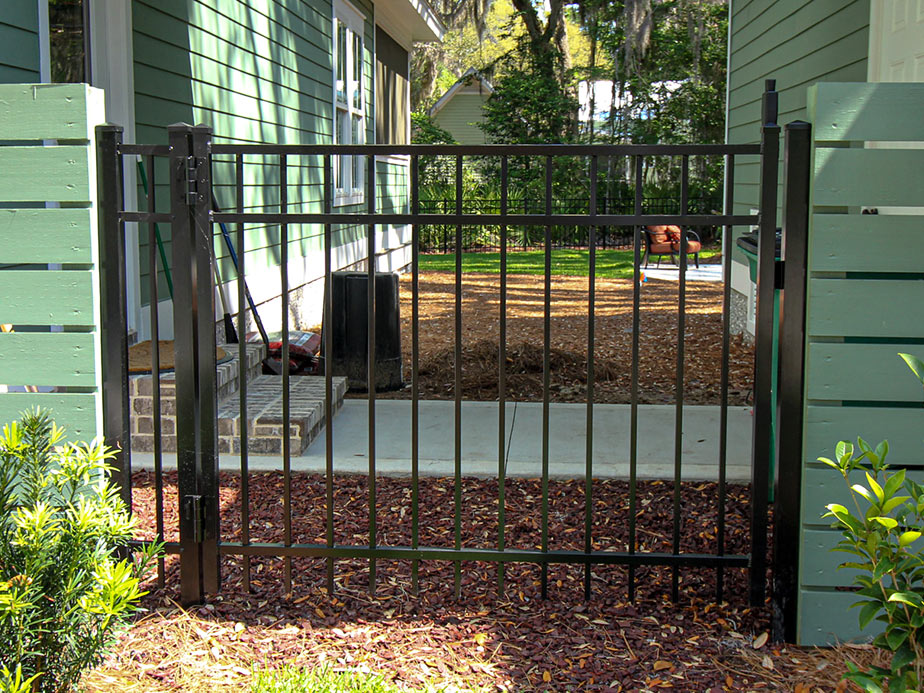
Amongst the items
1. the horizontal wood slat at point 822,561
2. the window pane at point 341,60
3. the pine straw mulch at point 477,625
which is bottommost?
the pine straw mulch at point 477,625

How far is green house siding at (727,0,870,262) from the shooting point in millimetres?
6254

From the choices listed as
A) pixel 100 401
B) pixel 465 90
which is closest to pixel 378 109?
pixel 100 401

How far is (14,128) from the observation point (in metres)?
2.97

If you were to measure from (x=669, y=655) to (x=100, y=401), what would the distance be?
6.57 ft

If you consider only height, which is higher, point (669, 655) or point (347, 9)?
point (347, 9)

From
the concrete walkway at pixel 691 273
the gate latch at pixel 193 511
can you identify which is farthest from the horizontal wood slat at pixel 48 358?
the concrete walkway at pixel 691 273

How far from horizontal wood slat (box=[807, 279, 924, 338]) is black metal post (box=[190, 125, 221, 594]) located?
6.38 ft

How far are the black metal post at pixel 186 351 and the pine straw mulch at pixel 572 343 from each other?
11.1 ft

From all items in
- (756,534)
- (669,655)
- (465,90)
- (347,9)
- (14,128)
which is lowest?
(669,655)

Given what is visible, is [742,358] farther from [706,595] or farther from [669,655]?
[669,655]

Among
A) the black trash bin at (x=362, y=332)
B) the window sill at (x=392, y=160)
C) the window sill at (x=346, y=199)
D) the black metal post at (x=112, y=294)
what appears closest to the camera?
the black metal post at (x=112, y=294)

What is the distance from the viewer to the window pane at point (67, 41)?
16.5 feet

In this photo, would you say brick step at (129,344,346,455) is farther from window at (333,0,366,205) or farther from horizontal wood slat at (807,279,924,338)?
window at (333,0,366,205)

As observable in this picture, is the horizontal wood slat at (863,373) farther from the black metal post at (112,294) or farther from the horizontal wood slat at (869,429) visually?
the black metal post at (112,294)
